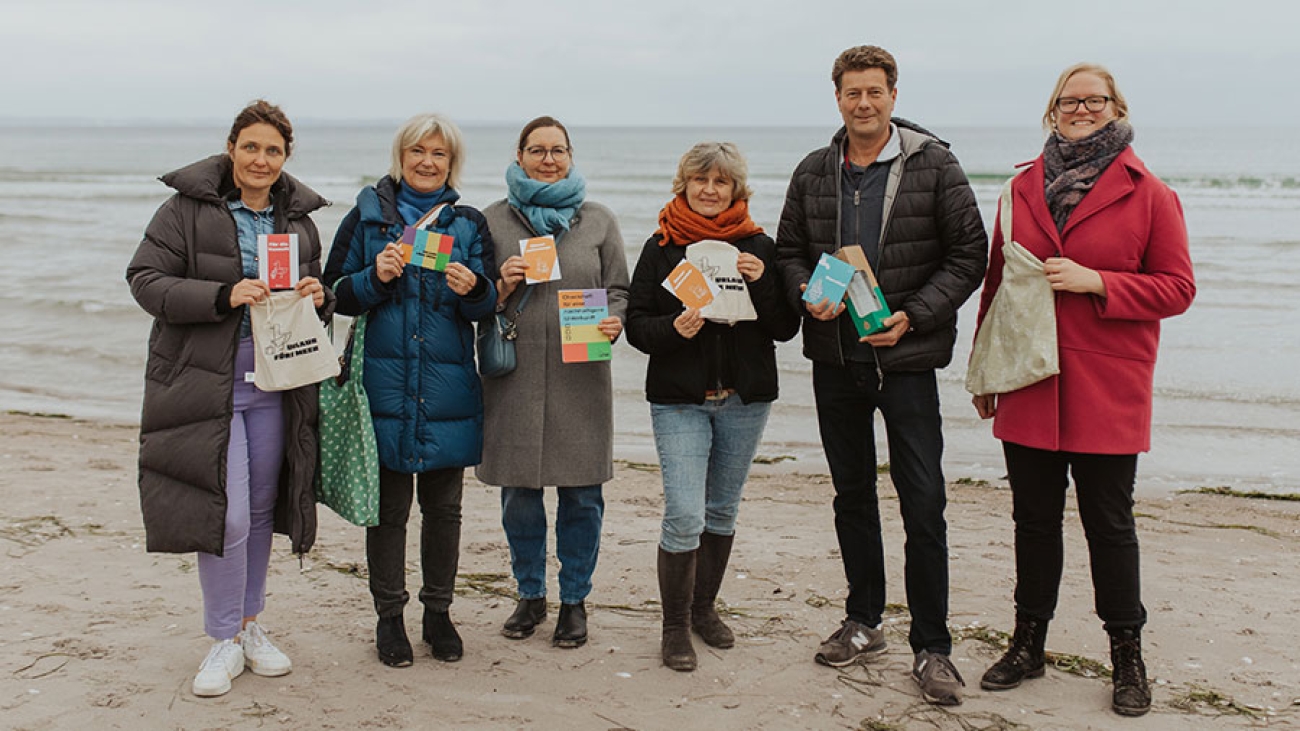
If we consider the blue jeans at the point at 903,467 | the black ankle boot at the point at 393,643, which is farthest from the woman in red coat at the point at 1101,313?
the black ankle boot at the point at 393,643

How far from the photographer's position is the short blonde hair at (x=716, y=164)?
14.5 feet

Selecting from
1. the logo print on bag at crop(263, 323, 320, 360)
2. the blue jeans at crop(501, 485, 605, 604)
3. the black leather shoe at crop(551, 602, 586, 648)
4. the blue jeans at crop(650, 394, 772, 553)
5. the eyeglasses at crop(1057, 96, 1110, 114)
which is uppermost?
the eyeglasses at crop(1057, 96, 1110, 114)

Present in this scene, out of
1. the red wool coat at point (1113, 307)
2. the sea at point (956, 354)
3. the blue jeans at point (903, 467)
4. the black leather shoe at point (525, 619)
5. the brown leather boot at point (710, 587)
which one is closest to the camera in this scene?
A: the red wool coat at point (1113, 307)

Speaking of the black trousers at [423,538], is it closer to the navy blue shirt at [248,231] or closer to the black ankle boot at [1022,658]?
the navy blue shirt at [248,231]

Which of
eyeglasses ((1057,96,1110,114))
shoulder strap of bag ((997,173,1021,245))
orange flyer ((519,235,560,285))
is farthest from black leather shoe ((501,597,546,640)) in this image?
eyeglasses ((1057,96,1110,114))

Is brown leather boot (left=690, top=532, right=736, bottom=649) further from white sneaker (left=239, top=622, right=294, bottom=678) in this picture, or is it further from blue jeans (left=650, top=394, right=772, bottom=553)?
white sneaker (left=239, top=622, right=294, bottom=678)

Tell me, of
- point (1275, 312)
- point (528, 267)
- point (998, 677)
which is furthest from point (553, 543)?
point (1275, 312)

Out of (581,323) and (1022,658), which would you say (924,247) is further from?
(1022,658)

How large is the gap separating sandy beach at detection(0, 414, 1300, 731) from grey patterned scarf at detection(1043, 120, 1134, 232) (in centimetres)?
197

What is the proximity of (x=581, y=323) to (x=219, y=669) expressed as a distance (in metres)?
2.02

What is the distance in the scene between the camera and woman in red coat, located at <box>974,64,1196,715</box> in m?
4.04

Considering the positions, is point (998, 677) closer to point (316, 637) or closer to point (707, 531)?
point (707, 531)

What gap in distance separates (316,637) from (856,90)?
3.36m

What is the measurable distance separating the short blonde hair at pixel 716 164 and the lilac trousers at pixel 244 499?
6.12 ft
